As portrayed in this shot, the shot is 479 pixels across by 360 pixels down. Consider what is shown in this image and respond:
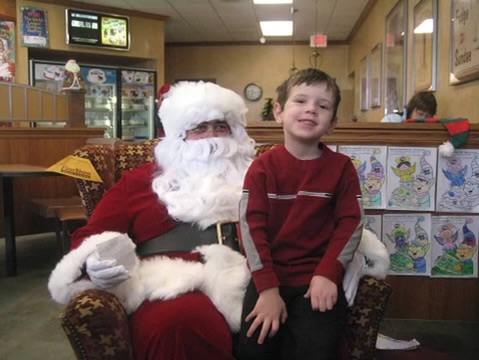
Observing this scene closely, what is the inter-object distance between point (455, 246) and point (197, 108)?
1556 mm

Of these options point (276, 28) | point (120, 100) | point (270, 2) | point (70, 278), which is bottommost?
point (70, 278)

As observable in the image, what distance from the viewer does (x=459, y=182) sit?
8.42 ft

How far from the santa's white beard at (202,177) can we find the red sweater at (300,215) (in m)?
0.40

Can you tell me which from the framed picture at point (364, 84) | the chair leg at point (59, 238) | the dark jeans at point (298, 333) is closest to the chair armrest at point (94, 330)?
the dark jeans at point (298, 333)

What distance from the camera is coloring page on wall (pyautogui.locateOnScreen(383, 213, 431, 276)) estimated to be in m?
2.62

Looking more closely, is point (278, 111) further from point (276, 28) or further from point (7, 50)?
point (276, 28)

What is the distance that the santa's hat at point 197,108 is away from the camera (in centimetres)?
201

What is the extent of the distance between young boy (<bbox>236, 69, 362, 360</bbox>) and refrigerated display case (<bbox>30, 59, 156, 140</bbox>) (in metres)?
6.64

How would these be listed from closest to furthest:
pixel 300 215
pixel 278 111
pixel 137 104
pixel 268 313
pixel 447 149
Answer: pixel 268 313 < pixel 300 215 < pixel 278 111 < pixel 447 149 < pixel 137 104

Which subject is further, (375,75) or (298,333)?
(375,75)

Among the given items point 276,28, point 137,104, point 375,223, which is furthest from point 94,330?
point 276,28

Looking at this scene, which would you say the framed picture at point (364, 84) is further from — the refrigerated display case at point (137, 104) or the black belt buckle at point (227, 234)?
the black belt buckle at point (227, 234)

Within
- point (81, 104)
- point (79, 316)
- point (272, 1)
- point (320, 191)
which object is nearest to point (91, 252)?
point (79, 316)

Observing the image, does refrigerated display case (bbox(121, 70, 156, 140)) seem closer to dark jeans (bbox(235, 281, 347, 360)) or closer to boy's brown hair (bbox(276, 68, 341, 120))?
boy's brown hair (bbox(276, 68, 341, 120))
